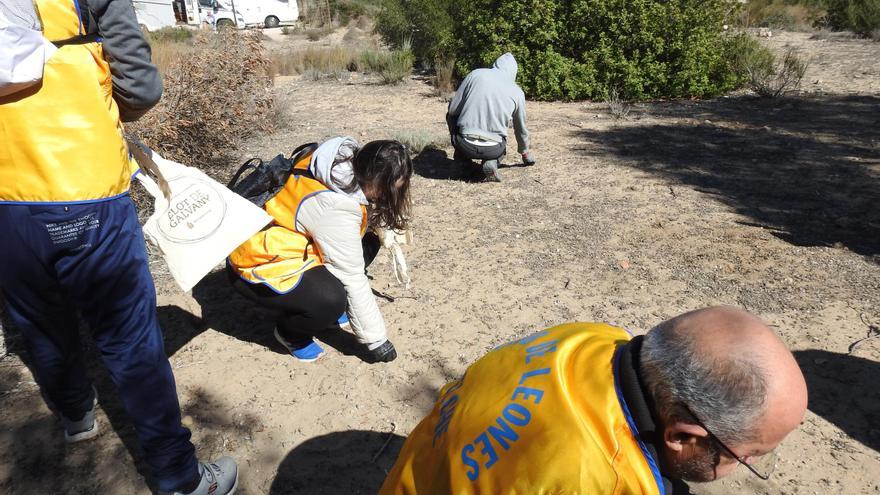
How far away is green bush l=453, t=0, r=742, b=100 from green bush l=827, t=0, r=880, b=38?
22.1 feet

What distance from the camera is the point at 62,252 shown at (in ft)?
5.70

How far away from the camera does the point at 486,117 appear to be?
18.5 feet

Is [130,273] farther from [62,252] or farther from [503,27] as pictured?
[503,27]

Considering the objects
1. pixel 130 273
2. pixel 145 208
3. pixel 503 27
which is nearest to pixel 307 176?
pixel 130 273

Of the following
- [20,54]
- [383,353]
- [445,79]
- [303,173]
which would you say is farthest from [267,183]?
[445,79]

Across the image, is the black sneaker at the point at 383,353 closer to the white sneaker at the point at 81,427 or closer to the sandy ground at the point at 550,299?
the sandy ground at the point at 550,299

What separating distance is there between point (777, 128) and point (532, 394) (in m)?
6.96

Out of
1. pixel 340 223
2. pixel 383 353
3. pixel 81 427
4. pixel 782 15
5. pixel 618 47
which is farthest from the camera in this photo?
pixel 782 15

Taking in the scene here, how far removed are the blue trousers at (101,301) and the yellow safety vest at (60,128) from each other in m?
0.05

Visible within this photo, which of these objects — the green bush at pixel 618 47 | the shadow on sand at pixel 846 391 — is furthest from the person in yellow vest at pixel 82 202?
the green bush at pixel 618 47

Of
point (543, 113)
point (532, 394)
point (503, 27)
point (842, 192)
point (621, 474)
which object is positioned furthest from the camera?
point (503, 27)

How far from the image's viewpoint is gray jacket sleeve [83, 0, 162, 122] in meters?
1.71

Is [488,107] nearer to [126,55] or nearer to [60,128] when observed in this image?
[126,55]

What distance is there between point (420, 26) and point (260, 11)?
16.0 m
